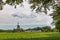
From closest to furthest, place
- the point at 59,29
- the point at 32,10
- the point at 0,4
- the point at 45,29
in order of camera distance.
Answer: the point at 0,4, the point at 32,10, the point at 45,29, the point at 59,29

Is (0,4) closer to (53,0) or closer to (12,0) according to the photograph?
(12,0)

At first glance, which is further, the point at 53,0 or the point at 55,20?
the point at 55,20

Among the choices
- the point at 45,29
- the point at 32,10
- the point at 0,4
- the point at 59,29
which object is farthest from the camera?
the point at 59,29

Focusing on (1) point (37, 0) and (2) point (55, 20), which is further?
(2) point (55, 20)

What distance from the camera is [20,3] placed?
22.1 m

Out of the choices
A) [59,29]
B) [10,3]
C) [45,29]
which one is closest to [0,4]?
[10,3]

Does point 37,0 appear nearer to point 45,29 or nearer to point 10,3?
point 10,3

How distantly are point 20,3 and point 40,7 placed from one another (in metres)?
2.28

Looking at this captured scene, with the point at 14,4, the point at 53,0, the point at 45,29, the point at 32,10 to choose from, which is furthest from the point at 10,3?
the point at 45,29

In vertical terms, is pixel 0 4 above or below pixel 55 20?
above

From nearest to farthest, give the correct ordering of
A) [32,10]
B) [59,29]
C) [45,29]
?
[32,10] < [45,29] < [59,29]

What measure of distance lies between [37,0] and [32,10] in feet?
3.89

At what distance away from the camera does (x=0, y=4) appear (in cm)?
2131

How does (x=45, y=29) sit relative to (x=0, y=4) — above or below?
below
